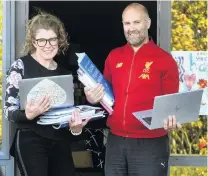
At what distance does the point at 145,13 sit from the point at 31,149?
113 centimetres

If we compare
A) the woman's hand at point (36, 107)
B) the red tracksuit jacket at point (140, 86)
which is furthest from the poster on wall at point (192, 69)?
the woman's hand at point (36, 107)

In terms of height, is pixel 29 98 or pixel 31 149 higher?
pixel 29 98

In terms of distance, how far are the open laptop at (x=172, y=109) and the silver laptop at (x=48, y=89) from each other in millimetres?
440

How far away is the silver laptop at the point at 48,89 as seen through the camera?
8.92 ft

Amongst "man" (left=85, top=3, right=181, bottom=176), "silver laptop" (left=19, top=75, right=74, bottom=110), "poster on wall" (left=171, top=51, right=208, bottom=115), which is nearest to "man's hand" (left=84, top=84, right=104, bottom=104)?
"man" (left=85, top=3, right=181, bottom=176)

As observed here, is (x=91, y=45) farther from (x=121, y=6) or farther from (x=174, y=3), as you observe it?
(x=174, y=3)

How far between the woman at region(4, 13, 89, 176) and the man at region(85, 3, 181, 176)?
0.26 m

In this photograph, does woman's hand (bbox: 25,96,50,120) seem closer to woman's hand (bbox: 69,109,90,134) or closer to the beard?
woman's hand (bbox: 69,109,90,134)

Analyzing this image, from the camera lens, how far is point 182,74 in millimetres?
3707

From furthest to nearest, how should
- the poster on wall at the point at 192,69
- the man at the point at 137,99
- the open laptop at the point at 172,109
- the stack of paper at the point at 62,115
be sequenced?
the poster on wall at the point at 192,69 → the man at the point at 137,99 → the stack of paper at the point at 62,115 → the open laptop at the point at 172,109

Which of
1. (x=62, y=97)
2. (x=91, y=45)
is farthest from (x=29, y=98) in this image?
(x=91, y=45)

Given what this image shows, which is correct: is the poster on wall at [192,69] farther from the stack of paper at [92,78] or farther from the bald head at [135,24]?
the stack of paper at [92,78]

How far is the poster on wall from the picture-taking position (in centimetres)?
371

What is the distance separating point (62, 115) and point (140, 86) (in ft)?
1.70
